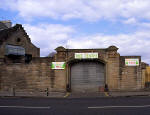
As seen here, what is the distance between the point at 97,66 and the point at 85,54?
1.75 metres

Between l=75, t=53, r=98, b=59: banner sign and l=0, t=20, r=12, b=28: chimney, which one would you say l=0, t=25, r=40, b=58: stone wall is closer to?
l=0, t=20, r=12, b=28: chimney

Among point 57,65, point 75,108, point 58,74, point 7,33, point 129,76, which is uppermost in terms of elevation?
point 7,33

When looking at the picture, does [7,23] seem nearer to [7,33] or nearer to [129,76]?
[7,33]

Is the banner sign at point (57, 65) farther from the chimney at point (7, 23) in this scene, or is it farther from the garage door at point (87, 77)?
the chimney at point (7, 23)

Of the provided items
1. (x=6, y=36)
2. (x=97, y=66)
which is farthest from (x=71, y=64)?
(x=6, y=36)

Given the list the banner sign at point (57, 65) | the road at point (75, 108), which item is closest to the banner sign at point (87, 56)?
the banner sign at point (57, 65)

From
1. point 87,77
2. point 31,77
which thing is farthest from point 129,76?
point 31,77

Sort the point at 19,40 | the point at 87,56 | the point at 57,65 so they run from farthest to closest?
the point at 19,40, the point at 57,65, the point at 87,56

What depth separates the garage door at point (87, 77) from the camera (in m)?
19.5

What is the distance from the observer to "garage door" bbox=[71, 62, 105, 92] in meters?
19.5

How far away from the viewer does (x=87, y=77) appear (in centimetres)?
1953

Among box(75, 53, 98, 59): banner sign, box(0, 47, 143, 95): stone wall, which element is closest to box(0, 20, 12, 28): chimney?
box(0, 47, 143, 95): stone wall

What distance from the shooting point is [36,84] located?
19.6 meters

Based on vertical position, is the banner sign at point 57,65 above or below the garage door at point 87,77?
above
